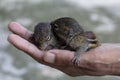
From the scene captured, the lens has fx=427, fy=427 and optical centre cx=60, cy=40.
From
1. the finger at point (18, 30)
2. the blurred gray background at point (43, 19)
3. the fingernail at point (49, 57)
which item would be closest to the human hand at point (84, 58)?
the fingernail at point (49, 57)

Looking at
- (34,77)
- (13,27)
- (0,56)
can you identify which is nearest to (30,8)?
(0,56)

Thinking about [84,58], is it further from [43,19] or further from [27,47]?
[43,19]

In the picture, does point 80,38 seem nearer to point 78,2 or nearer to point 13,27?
point 13,27

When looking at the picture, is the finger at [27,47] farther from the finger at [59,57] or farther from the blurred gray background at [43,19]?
the blurred gray background at [43,19]

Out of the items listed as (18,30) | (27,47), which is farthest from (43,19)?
(27,47)

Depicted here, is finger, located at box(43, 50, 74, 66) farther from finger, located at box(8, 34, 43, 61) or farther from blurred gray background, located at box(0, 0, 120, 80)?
blurred gray background, located at box(0, 0, 120, 80)

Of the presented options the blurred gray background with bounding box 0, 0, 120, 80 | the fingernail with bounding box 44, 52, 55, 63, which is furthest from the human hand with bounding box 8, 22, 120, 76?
the blurred gray background with bounding box 0, 0, 120, 80

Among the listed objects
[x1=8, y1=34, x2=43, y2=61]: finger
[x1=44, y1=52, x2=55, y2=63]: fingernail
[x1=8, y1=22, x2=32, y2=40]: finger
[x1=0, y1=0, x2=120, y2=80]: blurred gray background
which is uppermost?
[x1=0, y1=0, x2=120, y2=80]: blurred gray background
